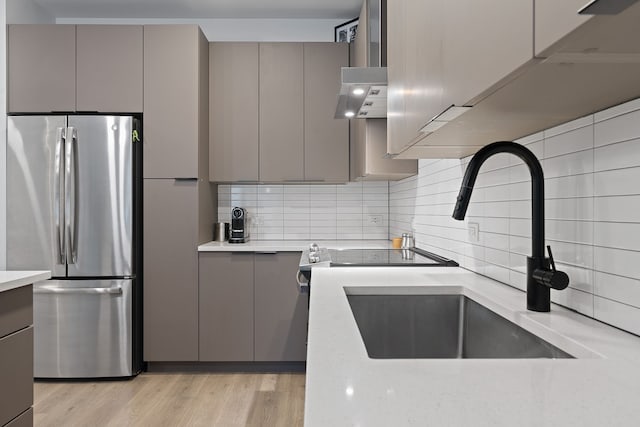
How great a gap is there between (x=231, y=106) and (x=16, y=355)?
2207 mm

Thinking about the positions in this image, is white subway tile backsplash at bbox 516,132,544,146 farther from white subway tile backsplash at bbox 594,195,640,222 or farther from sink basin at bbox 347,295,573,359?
sink basin at bbox 347,295,573,359

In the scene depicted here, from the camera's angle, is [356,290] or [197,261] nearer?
[356,290]

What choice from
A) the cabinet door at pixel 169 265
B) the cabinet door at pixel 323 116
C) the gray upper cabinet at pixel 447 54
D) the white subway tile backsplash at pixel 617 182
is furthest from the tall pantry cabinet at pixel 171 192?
the white subway tile backsplash at pixel 617 182

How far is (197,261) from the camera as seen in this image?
3109mm

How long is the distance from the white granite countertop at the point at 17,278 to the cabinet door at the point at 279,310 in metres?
1.45

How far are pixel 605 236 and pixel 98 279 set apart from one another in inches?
116

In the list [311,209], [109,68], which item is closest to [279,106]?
[311,209]

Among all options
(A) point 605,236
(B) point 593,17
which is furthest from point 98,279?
(B) point 593,17

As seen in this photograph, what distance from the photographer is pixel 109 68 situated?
10.1 ft

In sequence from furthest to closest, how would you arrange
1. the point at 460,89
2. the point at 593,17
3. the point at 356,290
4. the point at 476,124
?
the point at 356,290 → the point at 476,124 → the point at 460,89 → the point at 593,17

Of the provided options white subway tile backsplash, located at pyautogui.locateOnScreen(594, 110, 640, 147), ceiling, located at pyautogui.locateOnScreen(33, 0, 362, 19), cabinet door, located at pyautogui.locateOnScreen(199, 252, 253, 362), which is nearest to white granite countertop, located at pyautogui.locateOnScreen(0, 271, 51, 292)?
cabinet door, located at pyautogui.locateOnScreen(199, 252, 253, 362)

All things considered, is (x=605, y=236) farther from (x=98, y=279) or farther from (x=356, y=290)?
(x=98, y=279)

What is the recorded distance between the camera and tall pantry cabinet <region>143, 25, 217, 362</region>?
3084mm

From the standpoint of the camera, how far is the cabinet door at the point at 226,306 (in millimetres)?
3117
